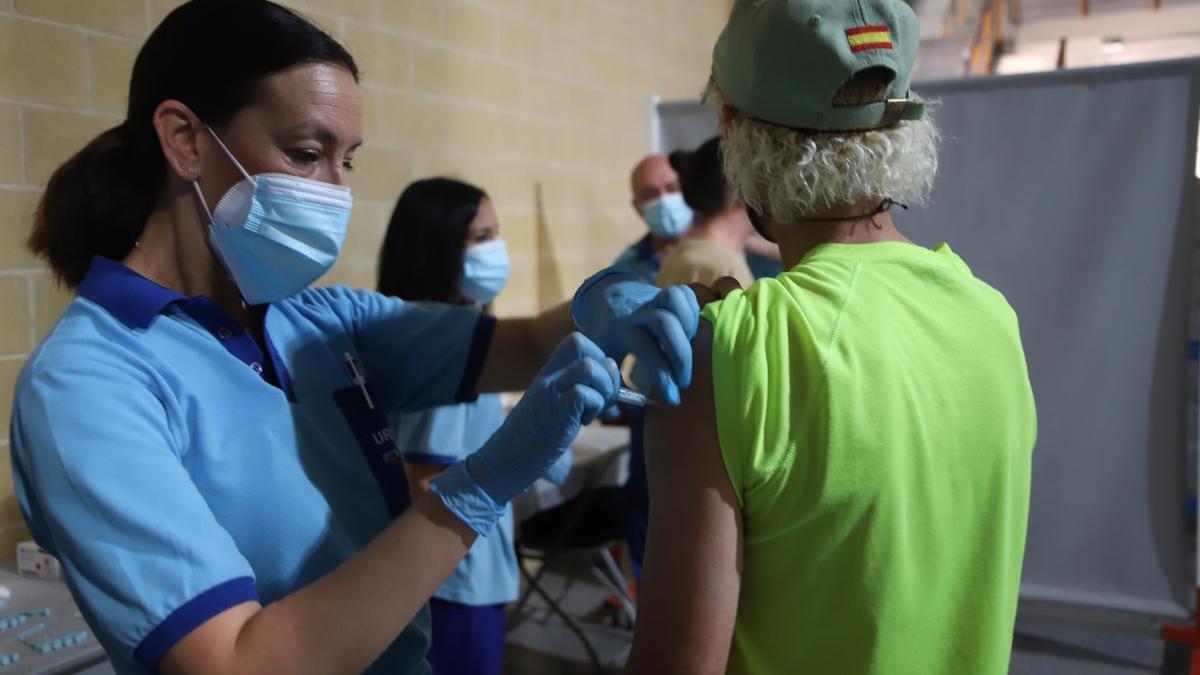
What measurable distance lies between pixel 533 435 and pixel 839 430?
0.95 feet

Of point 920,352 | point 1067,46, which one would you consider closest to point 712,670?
point 920,352

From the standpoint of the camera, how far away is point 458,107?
9.16ft

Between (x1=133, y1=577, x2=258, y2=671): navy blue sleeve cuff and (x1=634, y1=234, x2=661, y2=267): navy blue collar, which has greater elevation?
(x1=634, y1=234, x2=661, y2=267): navy blue collar

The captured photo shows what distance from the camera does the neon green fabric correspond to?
0.79m

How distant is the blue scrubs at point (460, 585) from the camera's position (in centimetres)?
187

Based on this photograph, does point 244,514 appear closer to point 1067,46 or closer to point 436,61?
point 436,61

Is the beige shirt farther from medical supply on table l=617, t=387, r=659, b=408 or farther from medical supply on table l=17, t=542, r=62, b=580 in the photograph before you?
medical supply on table l=17, t=542, r=62, b=580

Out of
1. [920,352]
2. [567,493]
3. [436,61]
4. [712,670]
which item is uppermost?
[436,61]

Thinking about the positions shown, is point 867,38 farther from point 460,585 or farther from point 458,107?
point 458,107

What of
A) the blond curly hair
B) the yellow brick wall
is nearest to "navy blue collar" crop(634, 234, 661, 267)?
the yellow brick wall

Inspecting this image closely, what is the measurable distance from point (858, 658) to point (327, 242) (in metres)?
0.76

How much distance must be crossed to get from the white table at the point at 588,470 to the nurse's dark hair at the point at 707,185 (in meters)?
0.72

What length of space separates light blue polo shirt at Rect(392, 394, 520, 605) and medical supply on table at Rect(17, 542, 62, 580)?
66cm

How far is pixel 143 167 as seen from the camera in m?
0.96
